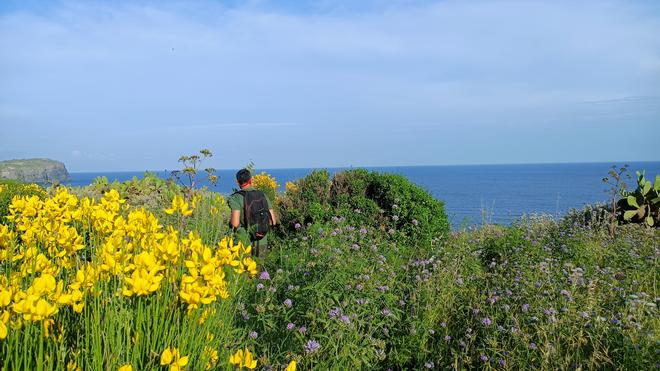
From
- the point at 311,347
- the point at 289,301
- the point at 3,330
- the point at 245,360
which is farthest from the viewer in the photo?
the point at 289,301

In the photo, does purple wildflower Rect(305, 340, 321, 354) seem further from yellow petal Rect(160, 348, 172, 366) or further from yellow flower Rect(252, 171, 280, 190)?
yellow flower Rect(252, 171, 280, 190)

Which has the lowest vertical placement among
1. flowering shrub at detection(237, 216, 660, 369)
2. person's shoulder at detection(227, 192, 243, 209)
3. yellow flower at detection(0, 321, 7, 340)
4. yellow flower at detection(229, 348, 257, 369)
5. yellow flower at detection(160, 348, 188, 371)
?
flowering shrub at detection(237, 216, 660, 369)

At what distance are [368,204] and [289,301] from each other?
4.40 m

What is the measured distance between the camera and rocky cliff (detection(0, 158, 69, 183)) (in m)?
11.5

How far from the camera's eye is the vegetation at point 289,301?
2.37 m

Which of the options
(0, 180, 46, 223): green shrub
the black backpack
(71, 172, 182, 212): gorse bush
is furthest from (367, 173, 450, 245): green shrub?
(0, 180, 46, 223): green shrub

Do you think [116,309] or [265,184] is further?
[265,184]

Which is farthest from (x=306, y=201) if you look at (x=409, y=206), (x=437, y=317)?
(x=437, y=317)

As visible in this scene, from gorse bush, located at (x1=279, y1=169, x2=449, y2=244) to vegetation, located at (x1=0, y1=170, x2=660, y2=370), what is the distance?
1.67ft

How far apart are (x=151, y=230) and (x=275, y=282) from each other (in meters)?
2.11

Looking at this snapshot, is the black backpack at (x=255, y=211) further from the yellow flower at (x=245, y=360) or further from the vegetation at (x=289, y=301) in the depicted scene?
the yellow flower at (x=245, y=360)

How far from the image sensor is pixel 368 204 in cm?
830

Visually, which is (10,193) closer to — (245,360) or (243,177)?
(243,177)

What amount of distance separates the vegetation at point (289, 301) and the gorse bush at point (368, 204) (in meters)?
0.51
